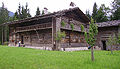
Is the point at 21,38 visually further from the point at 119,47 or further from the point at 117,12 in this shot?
the point at 117,12

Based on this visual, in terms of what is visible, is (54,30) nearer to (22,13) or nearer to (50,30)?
(50,30)

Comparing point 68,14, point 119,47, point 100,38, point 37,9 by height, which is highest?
point 37,9

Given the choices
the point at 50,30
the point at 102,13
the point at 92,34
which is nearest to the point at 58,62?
the point at 92,34

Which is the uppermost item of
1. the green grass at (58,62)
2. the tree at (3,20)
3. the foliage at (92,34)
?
the tree at (3,20)

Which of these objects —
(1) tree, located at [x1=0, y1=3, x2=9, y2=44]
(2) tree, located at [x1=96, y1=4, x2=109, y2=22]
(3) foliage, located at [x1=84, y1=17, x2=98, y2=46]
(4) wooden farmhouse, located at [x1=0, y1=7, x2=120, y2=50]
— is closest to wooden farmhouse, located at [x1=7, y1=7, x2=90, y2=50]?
(4) wooden farmhouse, located at [x1=0, y1=7, x2=120, y2=50]

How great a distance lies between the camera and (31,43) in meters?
22.1

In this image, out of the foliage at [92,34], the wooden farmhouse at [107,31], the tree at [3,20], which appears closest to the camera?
the foliage at [92,34]

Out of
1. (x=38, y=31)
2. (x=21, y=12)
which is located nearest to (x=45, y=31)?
(x=38, y=31)

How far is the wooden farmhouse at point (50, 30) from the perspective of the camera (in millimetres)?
17656

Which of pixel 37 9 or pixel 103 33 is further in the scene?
pixel 37 9

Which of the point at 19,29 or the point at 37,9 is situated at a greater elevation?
the point at 37,9

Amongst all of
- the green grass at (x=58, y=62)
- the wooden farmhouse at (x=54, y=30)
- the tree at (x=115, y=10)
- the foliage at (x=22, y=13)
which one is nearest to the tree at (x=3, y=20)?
the foliage at (x=22, y=13)

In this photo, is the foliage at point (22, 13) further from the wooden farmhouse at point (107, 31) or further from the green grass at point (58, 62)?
the green grass at point (58, 62)

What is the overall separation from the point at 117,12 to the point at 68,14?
96.6 ft
